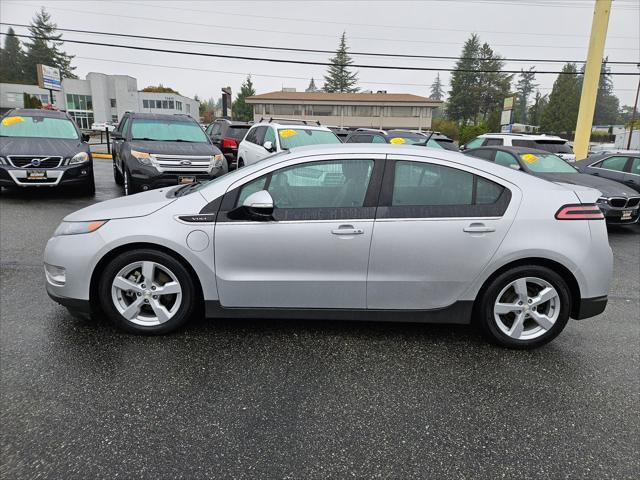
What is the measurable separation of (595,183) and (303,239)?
7907mm

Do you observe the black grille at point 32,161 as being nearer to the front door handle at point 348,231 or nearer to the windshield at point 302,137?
the windshield at point 302,137

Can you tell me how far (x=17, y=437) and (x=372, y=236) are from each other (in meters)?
2.53

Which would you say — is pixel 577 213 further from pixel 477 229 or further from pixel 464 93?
pixel 464 93

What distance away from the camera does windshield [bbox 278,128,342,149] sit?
33.7ft

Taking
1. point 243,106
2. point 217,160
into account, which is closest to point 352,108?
point 243,106

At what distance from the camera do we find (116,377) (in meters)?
3.06

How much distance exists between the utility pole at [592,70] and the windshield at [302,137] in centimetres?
1245

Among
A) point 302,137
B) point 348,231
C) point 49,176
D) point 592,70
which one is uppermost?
point 592,70

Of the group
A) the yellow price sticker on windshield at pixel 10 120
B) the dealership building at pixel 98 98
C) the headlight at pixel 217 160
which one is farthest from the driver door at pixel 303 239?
the dealership building at pixel 98 98

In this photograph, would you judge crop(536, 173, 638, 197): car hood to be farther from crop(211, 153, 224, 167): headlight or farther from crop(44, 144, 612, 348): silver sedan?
crop(211, 153, 224, 167): headlight

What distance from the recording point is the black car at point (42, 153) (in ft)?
28.1

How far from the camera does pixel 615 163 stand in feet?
34.1

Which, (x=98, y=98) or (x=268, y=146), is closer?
(x=268, y=146)

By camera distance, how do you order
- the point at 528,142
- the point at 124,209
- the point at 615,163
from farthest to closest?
the point at 528,142 → the point at 615,163 → the point at 124,209
